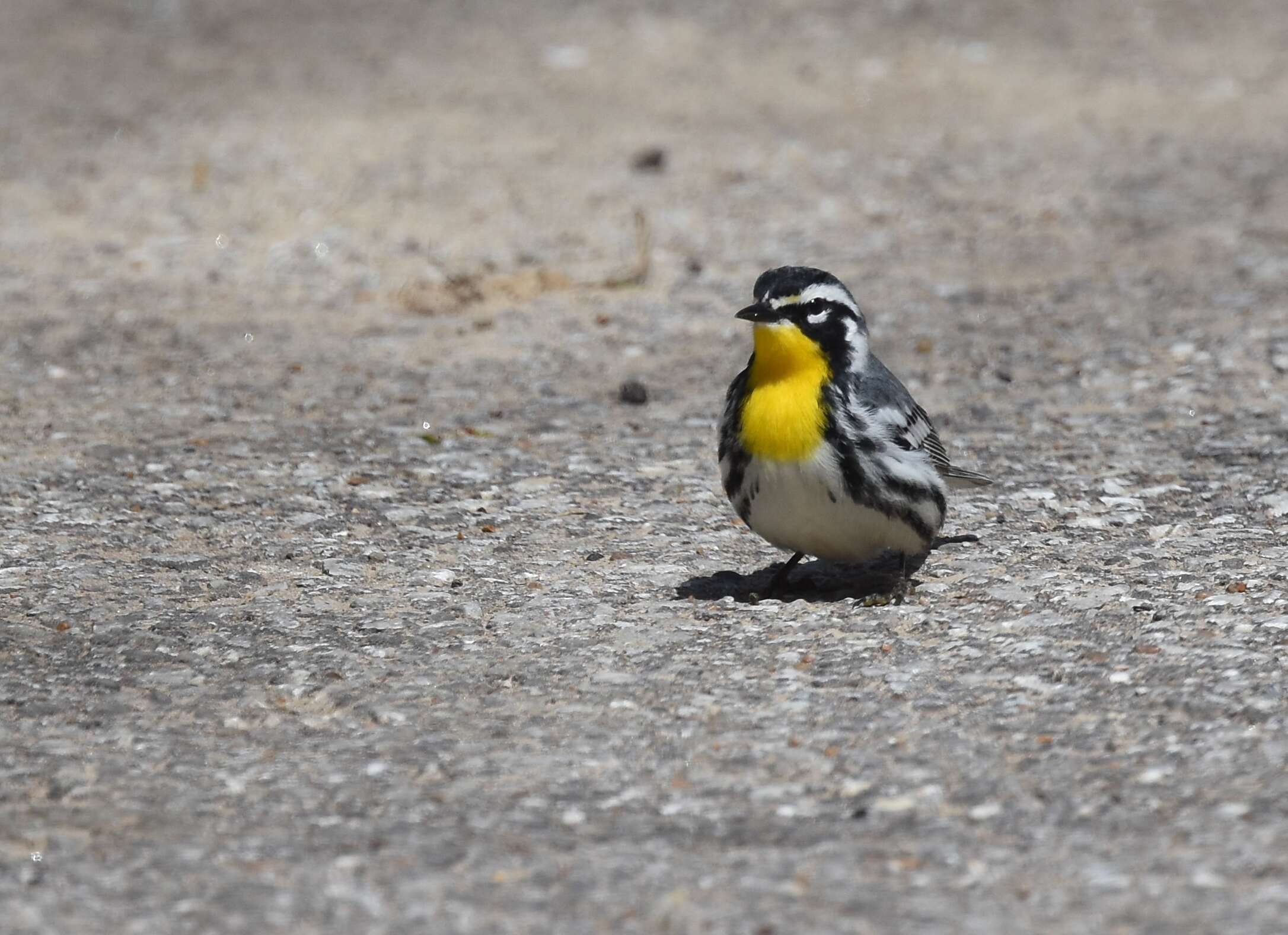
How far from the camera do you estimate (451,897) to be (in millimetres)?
4531

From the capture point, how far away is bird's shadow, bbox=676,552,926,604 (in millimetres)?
6859

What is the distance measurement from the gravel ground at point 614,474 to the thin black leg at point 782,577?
0.45 ft

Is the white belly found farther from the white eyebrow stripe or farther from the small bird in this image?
the white eyebrow stripe

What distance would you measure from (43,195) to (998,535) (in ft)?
27.5

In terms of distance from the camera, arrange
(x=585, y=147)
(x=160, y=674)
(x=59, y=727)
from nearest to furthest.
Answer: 1. (x=59, y=727)
2. (x=160, y=674)
3. (x=585, y=147)

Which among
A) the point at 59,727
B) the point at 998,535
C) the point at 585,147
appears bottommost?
the point at 59,727

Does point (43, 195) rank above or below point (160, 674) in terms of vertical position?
above

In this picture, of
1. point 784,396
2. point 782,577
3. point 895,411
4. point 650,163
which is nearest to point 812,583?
point 782,577

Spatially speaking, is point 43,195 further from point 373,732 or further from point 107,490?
point 373,732

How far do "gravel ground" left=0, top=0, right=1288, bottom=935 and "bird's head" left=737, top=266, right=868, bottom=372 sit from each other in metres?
0.96

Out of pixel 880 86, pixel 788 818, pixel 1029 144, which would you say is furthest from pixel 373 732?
pixel 880 86

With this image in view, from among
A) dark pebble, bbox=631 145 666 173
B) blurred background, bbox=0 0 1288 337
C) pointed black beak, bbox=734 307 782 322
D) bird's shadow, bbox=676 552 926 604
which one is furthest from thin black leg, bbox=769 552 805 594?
dark pebble, bbox=631 145 666 173

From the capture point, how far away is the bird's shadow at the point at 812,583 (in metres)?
6.86

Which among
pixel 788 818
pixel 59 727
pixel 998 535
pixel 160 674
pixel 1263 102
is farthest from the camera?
pixel 1263 102
